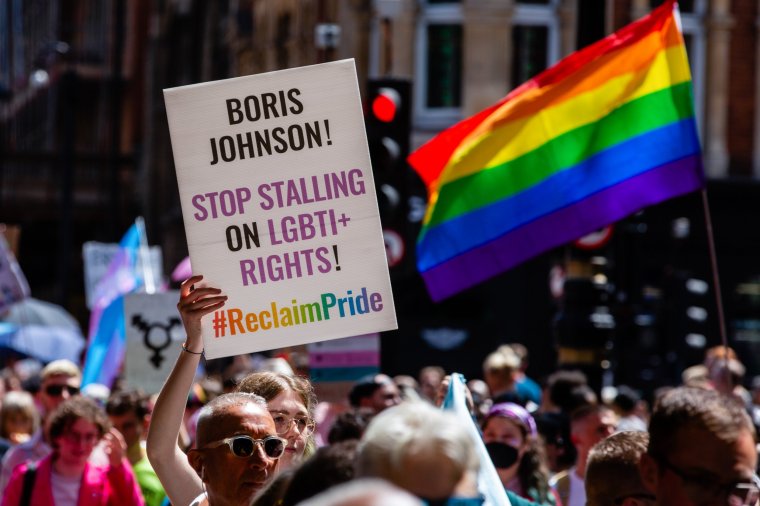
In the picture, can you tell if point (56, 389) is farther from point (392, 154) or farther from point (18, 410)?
point (392, 154)

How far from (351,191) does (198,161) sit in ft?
1.80

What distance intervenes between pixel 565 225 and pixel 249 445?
4.62m

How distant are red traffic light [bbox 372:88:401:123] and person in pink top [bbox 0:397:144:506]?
163 inches

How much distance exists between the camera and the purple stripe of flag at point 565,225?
9.10 meters

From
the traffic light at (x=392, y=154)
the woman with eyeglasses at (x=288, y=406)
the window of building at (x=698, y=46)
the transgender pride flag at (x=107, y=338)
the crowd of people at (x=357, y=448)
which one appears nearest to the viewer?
the crowd of people at (x=357, y=448)

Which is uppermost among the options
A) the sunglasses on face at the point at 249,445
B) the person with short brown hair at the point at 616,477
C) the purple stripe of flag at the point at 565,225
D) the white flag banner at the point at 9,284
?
the purple stripe of flag at the point at 565,225

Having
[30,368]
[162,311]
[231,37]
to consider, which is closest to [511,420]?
[162,311]

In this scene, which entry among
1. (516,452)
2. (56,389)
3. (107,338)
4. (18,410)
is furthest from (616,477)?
(107,338)

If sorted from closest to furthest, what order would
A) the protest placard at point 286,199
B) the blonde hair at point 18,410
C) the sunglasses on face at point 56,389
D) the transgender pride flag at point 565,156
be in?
1. the protest placard at point 286,199
2. the transgender pride flag at point 565,156
3. the sunglasses on face at point 56,389
4. the blonde hair at point 18,410

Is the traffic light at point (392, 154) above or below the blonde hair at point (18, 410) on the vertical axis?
above

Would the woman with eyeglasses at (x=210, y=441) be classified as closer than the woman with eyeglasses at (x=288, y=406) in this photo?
Yes

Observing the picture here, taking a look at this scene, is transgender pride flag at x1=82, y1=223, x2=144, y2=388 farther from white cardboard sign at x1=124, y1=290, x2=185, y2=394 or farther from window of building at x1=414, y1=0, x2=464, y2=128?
window of building at x1=414, y1=0, x2=464, y2=128

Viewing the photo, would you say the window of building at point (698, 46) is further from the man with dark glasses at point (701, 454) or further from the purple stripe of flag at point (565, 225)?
the man with dark glasses at point (701, 454)

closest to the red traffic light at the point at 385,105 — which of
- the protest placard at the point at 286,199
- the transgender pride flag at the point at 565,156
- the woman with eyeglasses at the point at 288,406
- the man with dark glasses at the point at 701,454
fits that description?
the transgender pride flag at the point at 565,156
